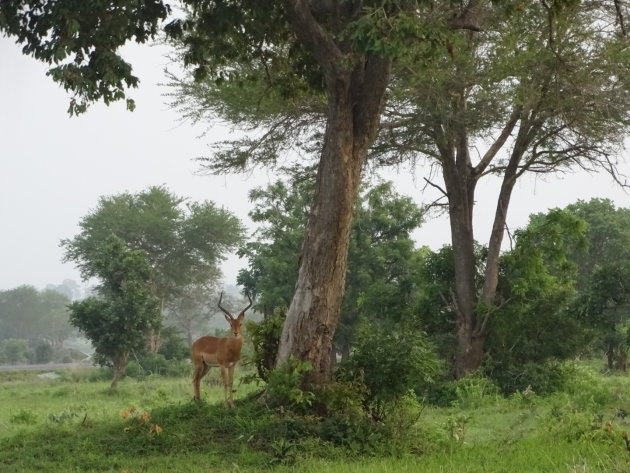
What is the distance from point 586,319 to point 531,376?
6.56 ft

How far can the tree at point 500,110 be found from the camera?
17859mm

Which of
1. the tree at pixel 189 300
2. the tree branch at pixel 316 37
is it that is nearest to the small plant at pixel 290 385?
the tree branch at pixel 316 37

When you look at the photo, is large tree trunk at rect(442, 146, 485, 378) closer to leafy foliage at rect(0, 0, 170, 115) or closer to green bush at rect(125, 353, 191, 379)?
leafy foliage at rect(0, 0, 170, 115)

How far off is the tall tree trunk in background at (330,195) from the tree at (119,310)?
18628 mm

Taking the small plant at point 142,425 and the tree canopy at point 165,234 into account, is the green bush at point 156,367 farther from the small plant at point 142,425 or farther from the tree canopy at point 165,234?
the small plant at point 142,425

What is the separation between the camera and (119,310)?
2948 centimetres

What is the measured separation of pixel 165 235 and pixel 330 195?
126ft

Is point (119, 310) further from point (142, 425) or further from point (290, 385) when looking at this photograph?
point (290, 385)

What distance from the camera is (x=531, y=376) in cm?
2084

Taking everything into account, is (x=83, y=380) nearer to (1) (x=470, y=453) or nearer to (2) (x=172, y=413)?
(2) (x=172, y=413)

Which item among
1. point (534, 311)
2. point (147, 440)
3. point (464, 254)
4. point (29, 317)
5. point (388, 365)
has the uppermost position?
point (29, 317)

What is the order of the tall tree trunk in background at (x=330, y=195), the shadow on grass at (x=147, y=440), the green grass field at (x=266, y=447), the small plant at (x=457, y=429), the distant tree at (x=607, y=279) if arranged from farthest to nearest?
the distant tree at (x=607, y=279)
the tall tree trunk in background at (x=330, y=195)
the small plant at (x=457, y=429)
the shadow on grass at (x=147, y=440)
the green grass field at (x=266, y=447)

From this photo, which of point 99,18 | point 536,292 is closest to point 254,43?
point 99,18

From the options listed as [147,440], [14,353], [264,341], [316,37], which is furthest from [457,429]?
[14,353]
